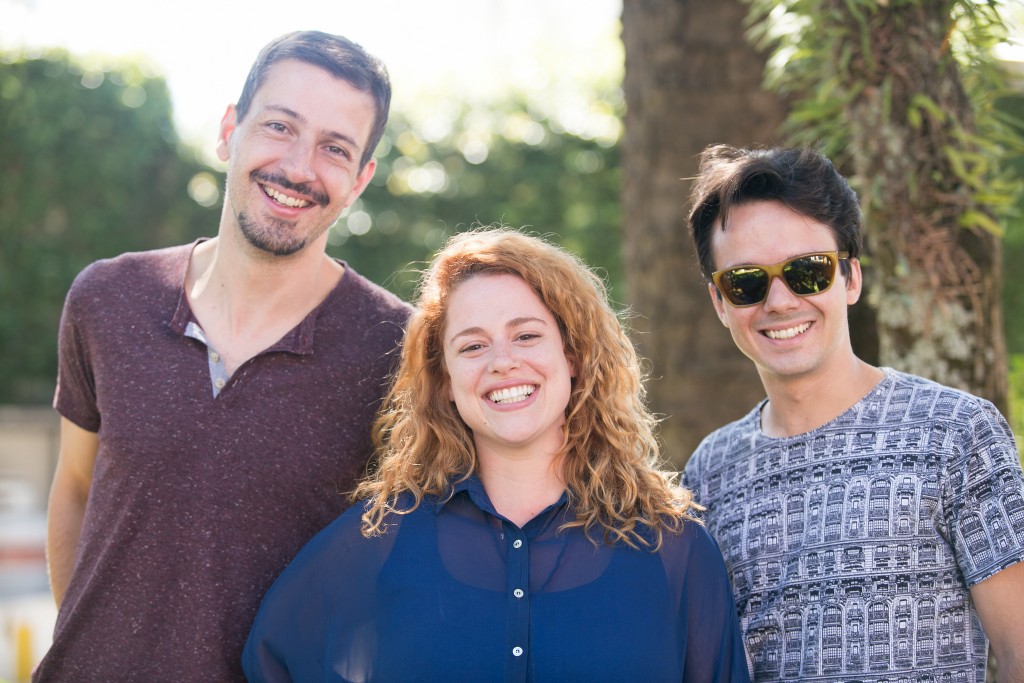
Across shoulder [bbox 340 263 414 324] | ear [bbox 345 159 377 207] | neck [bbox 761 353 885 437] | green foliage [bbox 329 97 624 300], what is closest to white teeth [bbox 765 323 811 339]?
neck [bbox 761 353 885 437]

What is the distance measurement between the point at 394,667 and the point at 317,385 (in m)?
0.87

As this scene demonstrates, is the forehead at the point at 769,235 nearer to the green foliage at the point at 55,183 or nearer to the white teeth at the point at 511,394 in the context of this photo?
the white teeth at the point at 511,394

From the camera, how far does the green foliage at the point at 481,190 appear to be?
1195 cm

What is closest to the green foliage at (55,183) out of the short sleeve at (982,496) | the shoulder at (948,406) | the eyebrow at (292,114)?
the eyebrow at (292,114)

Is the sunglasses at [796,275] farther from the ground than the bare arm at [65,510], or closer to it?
farther from the ground

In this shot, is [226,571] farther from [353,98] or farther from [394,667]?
[353,98]

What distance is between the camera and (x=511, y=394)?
2.42m

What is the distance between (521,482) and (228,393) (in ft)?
2.80

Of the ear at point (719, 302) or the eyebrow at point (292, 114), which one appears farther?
the eyebrow at point (292, 114)

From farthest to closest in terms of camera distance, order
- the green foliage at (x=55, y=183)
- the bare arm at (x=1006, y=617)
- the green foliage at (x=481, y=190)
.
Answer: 1. the green foliage at (x=481, y=190)
2. the green foliage at (x=55, y=183)
3. the bare arm at (x=1006, y=617)

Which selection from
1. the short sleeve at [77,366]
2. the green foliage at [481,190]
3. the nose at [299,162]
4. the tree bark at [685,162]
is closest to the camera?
the nose at [299,162]

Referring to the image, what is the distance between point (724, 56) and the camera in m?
4.60

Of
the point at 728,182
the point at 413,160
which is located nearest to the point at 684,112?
the point at 728,182

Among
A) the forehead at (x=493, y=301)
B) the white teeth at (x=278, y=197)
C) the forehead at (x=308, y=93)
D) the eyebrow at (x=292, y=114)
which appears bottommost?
the forehead at (x=493, y=301)
